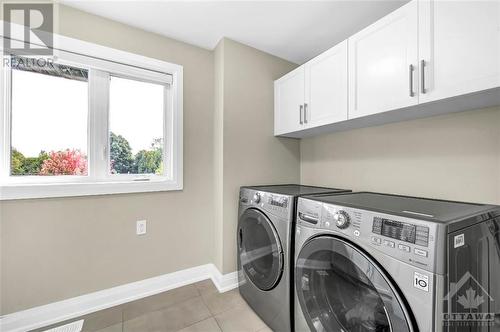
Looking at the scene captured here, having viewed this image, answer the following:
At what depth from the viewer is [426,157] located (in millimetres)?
1450

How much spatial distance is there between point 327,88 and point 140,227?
1.92m

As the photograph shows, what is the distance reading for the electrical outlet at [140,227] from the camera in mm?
1830

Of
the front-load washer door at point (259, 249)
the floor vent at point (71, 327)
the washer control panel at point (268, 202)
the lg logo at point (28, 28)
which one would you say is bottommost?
the floor vent at point (71, 327)

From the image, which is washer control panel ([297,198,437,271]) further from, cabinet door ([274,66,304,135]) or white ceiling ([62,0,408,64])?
white ceiling ([62,0,408,64])

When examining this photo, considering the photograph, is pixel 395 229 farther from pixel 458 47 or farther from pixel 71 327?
pixel 71 327

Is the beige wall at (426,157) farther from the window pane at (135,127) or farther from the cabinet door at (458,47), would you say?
the window pane at (135,127)

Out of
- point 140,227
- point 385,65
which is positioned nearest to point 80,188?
point 140,227

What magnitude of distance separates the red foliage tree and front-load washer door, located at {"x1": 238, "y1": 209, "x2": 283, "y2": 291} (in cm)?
136

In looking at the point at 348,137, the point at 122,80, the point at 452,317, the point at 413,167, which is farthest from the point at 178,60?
the point at 452,317

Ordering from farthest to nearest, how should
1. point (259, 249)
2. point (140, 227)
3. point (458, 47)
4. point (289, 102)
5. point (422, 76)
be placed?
point (289, 102), point (140, 227), point (259, 249), point (422, 76), point (458, 47)

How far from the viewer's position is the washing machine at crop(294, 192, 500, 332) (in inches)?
28.6

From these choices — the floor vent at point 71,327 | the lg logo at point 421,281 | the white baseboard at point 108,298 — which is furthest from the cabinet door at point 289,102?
the floor vent at point 71,327

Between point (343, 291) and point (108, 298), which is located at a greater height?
point (343, 291)

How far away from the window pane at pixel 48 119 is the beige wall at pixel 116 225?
0.28m
